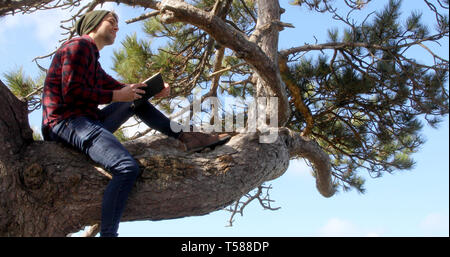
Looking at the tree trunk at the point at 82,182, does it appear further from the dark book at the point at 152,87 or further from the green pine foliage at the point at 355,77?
the green pine foliage at the point at 355,77

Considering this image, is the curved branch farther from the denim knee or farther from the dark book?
the denim knee

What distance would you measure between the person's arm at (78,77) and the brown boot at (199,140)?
0.43 metres

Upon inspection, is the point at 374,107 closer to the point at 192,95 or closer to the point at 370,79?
the point at 370,79

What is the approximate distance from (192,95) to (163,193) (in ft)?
6.95

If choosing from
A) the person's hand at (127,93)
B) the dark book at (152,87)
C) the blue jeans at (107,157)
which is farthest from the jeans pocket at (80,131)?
the dark book at (152,87)

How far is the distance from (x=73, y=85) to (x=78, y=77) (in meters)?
0.04

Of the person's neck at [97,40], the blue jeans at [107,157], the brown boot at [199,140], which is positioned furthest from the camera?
the brown boot at [199,140]

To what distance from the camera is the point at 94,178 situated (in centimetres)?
168

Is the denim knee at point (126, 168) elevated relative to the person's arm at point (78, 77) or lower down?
lower down

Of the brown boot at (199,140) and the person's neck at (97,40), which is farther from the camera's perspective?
the brown boot at (199,140)

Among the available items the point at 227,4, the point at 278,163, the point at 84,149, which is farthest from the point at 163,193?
the point at 227,4

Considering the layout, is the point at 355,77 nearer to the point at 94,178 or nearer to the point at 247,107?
the point at 247,107

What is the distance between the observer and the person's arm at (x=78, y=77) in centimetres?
163
